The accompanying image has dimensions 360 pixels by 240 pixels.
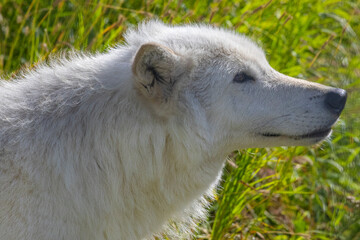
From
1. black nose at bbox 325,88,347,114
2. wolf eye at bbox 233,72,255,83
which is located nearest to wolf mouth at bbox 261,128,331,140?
black nose at bbox 325,88,347,114

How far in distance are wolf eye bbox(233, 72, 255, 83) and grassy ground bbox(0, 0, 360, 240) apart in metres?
0.92

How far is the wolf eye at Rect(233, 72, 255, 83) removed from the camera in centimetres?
338

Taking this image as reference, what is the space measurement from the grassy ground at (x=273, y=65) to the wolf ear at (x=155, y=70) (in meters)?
1.32

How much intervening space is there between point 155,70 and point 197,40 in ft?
1.28

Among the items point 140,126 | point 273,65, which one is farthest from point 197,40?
point 273,65

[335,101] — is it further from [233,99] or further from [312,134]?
[233,99]

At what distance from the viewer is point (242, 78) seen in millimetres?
3396

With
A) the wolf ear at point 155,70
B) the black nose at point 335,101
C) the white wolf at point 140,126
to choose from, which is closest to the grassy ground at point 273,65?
the black nose at point 335,101

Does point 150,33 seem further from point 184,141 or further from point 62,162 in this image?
point 62,162

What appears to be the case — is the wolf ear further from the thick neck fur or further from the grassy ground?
the grassy ground

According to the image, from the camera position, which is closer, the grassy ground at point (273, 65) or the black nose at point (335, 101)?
the black nose at point (335, 101)

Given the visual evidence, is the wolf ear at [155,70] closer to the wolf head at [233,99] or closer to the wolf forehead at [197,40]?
the wolf head at [233,99]

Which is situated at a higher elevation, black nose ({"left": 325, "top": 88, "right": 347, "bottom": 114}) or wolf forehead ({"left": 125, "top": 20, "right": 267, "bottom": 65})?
wolf forehead ({"left": 125, "top": 20, "right": 267, "bottom": 65})

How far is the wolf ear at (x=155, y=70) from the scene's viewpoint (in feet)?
10.1
